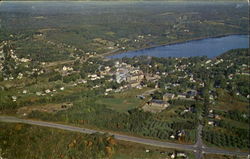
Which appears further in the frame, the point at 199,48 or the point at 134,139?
the point at 199,48

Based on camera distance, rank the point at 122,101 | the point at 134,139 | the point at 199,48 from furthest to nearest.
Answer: the point at 199,48, the point at 122,101, the point at 134,139

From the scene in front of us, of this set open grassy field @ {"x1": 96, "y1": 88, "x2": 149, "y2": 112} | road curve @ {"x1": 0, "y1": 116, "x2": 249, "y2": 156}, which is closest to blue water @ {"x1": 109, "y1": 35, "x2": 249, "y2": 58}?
open grassy field @ {"x1": 96, "y1": 88, "x2": 149, "y2": 112}

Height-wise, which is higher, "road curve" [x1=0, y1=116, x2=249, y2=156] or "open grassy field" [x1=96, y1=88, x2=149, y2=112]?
"open grassy field" [x1=96, y1=88, x2=149, y2=112]

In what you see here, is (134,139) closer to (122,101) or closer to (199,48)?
(122,101)

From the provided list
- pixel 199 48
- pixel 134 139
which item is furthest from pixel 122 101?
pixel 199 48

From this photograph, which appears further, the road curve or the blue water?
the blue water

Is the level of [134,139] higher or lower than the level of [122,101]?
lower

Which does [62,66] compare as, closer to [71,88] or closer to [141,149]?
[71,88]

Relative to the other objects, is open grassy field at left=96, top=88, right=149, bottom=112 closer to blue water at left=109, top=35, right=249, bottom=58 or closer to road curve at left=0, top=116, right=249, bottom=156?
road curve at left=0, top=116, right=249, bottom=156
